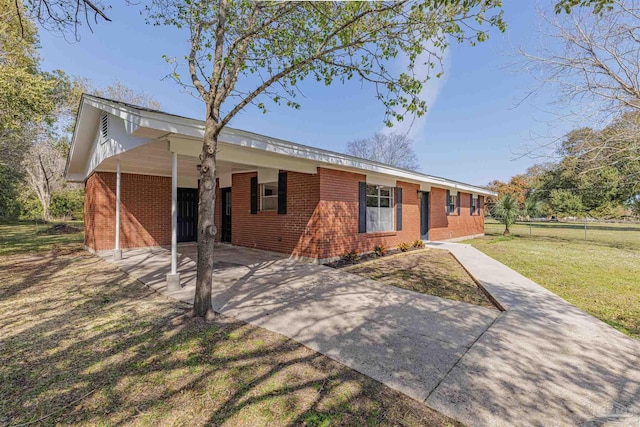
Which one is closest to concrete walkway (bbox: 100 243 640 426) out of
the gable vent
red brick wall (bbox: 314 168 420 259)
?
red brick wall (bbox: 314 168 420 259)

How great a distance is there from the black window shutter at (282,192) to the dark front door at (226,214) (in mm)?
3323

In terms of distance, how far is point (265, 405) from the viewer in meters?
2.14

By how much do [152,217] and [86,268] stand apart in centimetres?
346

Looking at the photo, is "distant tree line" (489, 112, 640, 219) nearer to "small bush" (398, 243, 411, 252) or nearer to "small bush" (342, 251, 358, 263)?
"small bush" (398, 243, 411, 252)

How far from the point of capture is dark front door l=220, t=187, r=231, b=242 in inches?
433

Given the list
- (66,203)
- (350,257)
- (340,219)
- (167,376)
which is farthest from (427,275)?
(66,203)

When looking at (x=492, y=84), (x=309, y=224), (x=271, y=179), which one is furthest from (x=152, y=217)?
(x=492, y=84)

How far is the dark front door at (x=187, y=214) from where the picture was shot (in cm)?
1090

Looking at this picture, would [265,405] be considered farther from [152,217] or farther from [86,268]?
[152,217]

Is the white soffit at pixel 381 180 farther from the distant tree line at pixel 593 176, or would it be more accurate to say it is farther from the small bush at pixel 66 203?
the small bush at pixel 66 203

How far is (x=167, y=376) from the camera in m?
2.50

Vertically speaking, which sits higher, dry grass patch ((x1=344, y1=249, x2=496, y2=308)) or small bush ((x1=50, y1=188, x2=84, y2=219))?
small bush ((x1=50, y1=188, x2=84, y2=219))

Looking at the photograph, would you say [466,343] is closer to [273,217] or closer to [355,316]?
[355,316]

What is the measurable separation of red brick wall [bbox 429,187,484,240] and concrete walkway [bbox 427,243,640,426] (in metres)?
9.80
